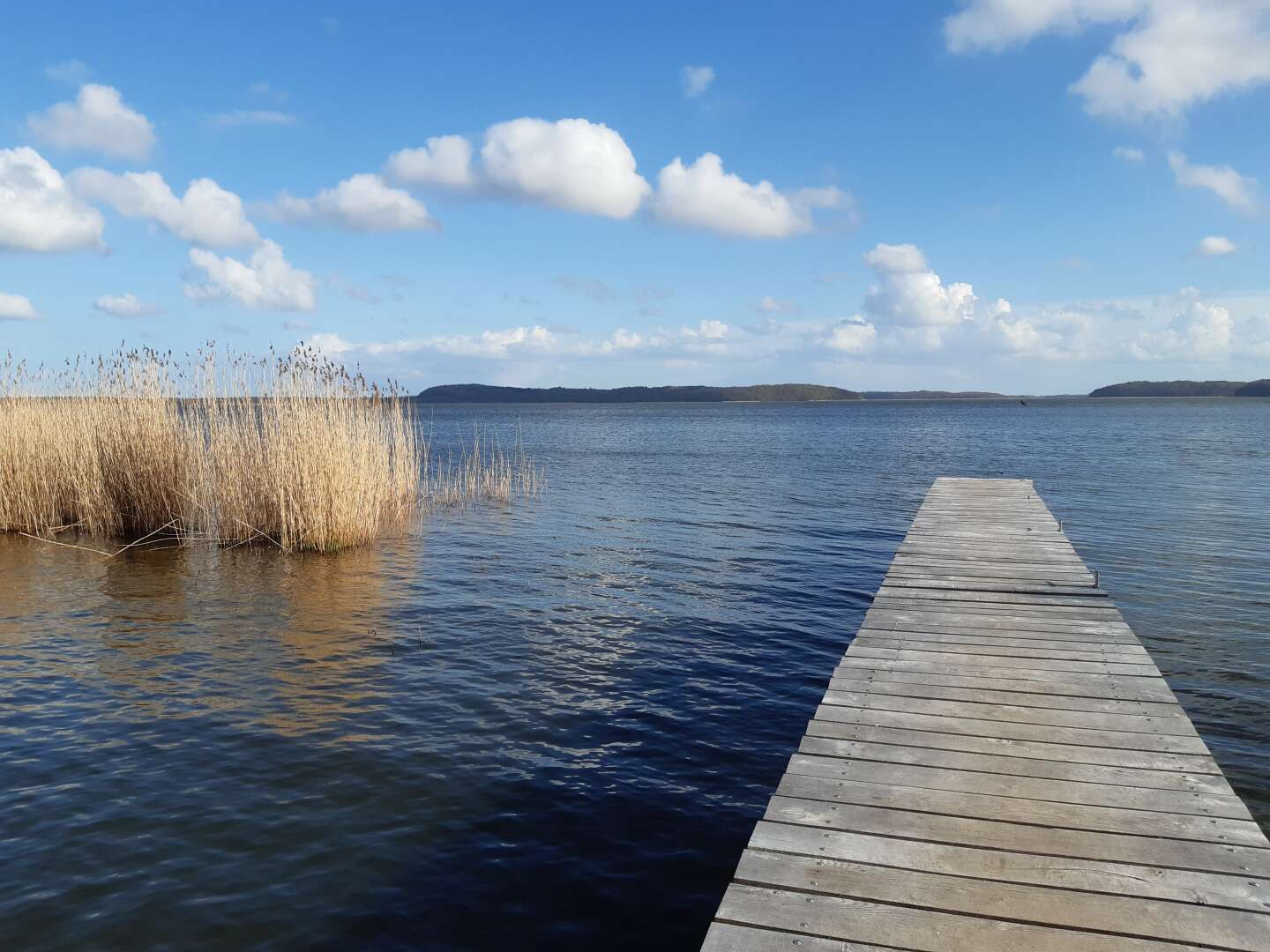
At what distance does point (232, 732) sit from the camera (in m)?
6.50

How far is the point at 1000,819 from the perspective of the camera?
3.86 metres

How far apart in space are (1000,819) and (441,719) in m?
4.33

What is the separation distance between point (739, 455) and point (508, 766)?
32.2 meters

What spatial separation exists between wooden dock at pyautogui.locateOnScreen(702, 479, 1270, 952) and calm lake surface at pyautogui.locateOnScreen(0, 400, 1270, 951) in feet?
3.47

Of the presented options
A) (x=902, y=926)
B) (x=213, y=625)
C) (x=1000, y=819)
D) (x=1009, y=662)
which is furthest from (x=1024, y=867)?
(x=213, y=625)

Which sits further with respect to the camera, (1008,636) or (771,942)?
(1008,636)

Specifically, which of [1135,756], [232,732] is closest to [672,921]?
[1135,756]

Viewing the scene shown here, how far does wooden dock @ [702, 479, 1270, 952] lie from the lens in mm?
3094

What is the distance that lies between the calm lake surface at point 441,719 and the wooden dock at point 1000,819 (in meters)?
1.06

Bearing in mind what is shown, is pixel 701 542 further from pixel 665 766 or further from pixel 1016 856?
pixel 1016 856

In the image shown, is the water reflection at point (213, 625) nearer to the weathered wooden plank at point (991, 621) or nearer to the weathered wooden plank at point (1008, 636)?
the weathered wooden plank at point (1008, 636)

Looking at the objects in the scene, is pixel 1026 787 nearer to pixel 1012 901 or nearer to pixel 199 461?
pixel 1012 901

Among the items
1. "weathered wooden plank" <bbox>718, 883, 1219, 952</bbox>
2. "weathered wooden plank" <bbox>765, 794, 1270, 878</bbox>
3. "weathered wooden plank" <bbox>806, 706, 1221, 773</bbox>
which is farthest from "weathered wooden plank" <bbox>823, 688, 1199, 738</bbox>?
"weathered wooden plank" <bbox>718, 883, 1219, 952</bbox>

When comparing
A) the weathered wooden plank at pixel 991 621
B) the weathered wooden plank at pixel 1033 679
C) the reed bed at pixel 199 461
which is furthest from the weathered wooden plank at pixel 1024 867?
the reed bed at pixel 199 461
